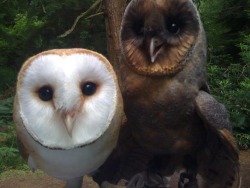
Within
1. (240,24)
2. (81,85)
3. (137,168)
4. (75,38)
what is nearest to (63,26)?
(75,38)

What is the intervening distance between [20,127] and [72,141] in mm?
167

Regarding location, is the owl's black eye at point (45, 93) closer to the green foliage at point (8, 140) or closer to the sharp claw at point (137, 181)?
the sharp claw at point (137, 181)

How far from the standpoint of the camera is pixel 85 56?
1.27 m

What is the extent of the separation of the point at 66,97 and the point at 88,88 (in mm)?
78

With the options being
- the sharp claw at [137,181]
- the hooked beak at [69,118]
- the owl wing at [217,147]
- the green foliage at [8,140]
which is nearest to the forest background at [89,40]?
the green foliage at [8,140]

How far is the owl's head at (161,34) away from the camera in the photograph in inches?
52.2

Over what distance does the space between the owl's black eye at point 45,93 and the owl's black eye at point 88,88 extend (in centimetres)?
9

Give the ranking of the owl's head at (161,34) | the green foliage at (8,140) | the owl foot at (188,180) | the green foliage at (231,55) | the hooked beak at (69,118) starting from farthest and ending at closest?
the green foliage at (8,140), the green foliage at (231,55), the owl foot at (188,180), the owl's head at (161,34), the hooked beak at (69,118)

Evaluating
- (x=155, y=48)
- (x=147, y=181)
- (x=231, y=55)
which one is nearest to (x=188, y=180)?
(x=147, y=181)

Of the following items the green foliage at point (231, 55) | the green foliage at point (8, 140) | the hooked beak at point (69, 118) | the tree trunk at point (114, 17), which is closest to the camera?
the hooked beak at point (69, 118)

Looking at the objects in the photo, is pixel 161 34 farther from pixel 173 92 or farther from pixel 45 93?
pixel 45 93

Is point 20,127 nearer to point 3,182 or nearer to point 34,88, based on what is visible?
point 34,88

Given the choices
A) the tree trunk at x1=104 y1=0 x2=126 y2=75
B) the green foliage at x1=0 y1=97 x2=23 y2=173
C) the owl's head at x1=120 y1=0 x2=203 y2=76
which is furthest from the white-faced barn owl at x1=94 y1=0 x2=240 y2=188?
the green foliage at x1=0 y1=97 x2=23 y2=173

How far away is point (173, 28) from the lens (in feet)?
4.45
